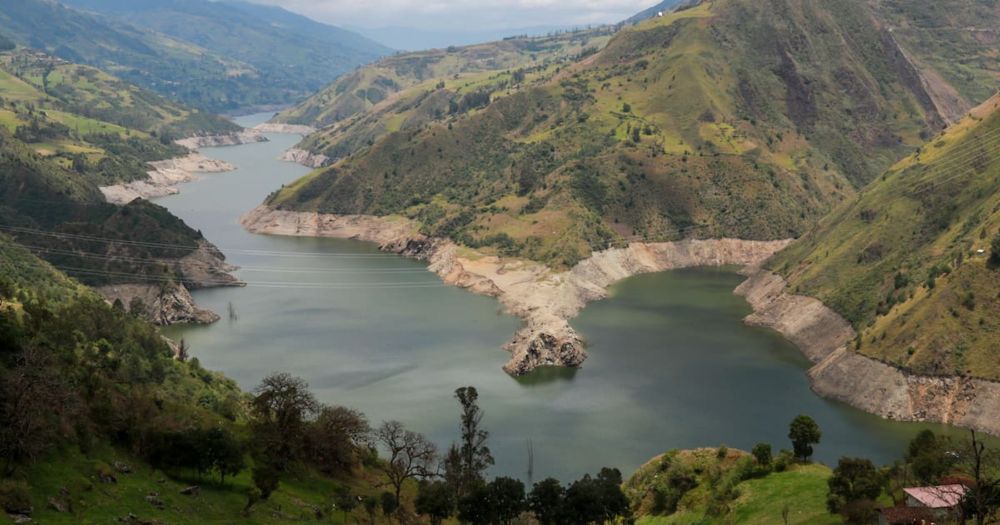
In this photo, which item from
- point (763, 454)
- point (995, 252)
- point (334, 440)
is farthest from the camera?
point (995, 252)

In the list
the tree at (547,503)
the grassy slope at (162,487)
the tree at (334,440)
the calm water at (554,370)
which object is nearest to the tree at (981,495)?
the tree at (547,503)

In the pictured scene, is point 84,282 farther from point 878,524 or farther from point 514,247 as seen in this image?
point 878,524

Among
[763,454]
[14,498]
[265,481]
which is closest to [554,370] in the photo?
[763,454]

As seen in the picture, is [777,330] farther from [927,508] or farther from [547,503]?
[927,508]

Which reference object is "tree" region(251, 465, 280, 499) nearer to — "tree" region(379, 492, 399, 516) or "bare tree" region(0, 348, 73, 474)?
"tree" region(379, 492, 399, 516)

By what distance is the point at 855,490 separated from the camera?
180 feet

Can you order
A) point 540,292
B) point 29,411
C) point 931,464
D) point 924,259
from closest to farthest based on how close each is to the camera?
point 29,411, point 931,464, point 924,259, point 540,292

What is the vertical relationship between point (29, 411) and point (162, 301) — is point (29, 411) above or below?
below

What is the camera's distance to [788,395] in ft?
398

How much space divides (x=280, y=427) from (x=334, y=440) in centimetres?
494

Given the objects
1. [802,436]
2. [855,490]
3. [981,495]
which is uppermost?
[802,436]

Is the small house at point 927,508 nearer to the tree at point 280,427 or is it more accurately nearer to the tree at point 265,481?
the tree at point 265,481

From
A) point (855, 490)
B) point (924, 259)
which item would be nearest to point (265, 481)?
point (855, 490)

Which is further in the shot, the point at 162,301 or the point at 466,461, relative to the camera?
the point at 162,301
